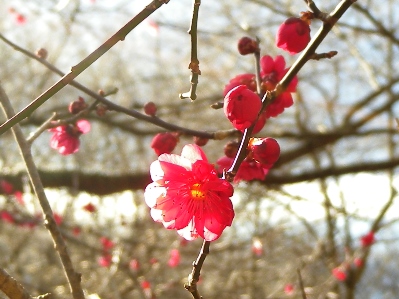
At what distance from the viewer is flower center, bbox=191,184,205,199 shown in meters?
0.87

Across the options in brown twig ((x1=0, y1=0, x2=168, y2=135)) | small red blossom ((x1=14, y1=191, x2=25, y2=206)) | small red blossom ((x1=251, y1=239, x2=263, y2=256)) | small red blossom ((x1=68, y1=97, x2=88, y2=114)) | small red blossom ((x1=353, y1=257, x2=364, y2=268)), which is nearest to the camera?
brown twig ((x1=0, y1=0, x2=168, y2=135))

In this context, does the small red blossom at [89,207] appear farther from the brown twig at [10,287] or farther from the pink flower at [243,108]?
the pink flower at [243,108]

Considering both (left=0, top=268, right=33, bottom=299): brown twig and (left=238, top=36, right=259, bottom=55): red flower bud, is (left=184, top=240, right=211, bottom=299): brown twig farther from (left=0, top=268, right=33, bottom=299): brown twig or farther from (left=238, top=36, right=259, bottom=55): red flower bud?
(left=238, top=36, right=259, bottom=55): red flower bud

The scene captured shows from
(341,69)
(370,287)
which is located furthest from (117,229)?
(370,287)

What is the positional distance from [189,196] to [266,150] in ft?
0.54

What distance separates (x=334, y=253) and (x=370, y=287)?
4063mm

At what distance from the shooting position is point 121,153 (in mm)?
6277

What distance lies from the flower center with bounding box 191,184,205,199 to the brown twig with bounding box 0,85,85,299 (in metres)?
0.31

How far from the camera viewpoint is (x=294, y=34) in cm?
100

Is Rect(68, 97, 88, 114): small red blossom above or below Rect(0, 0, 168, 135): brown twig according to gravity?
above

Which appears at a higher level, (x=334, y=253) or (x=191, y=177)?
(x=334, y=253)

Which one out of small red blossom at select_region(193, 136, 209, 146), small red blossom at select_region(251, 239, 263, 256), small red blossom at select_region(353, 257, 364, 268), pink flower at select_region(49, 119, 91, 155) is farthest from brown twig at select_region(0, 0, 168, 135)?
small red blossom at select_region(353, 257, 364, 268)

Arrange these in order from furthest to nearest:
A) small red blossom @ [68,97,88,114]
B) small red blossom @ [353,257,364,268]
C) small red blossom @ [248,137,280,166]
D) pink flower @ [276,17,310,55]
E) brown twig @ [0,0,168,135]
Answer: small red blossom @ [353,257,364,268] < small red blossom @ [68,97,88,114] < pink flower @ [276,17,310,55] < small red blossom @ [248,137,280,166] < brown twig @ [0,0,168,135]

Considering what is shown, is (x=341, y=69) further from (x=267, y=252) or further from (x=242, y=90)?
(x=242, y=90)
